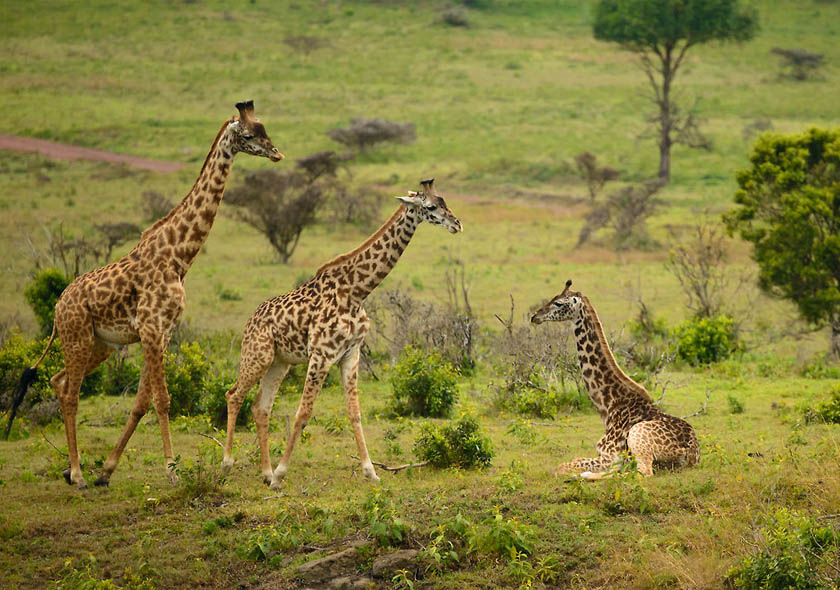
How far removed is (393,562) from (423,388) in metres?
5.06

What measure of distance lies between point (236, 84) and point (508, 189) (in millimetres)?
17784

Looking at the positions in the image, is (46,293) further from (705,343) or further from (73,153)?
(73,153)

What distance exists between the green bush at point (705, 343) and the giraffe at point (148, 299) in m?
8.87

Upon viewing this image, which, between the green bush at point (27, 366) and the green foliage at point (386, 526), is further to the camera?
the green bush at point (27, 366)

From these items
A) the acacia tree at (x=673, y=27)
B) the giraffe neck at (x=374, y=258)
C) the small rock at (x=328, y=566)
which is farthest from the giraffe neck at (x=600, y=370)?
the acacia tree at (x=673, y=27)

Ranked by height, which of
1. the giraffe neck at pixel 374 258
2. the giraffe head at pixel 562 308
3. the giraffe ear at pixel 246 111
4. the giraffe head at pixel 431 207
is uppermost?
the giraffe ear at pixel 246 111

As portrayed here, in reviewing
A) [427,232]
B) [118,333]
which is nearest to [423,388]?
[118,333]

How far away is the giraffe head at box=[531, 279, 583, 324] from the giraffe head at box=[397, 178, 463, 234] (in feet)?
4.63

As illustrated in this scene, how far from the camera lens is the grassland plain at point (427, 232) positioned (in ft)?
26.1

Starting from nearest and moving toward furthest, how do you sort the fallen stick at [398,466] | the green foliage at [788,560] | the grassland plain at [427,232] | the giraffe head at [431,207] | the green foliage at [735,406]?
the green foliage at [788,560] → the grassland plain at [427,232] → the giraffe head at [431,207] → the fallen stick at [398,466] → the green foliage at [735,406]

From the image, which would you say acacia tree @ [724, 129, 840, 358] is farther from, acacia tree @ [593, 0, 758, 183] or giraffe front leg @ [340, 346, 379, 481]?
acacia tree @ [593, 0, 758, 183]

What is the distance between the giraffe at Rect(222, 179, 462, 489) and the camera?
357 inches

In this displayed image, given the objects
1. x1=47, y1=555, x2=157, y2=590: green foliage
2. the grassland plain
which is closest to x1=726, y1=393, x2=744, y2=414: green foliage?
the grassland plain

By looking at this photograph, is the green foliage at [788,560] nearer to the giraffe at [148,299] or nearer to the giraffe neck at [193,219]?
the giraffe at [148,299]
